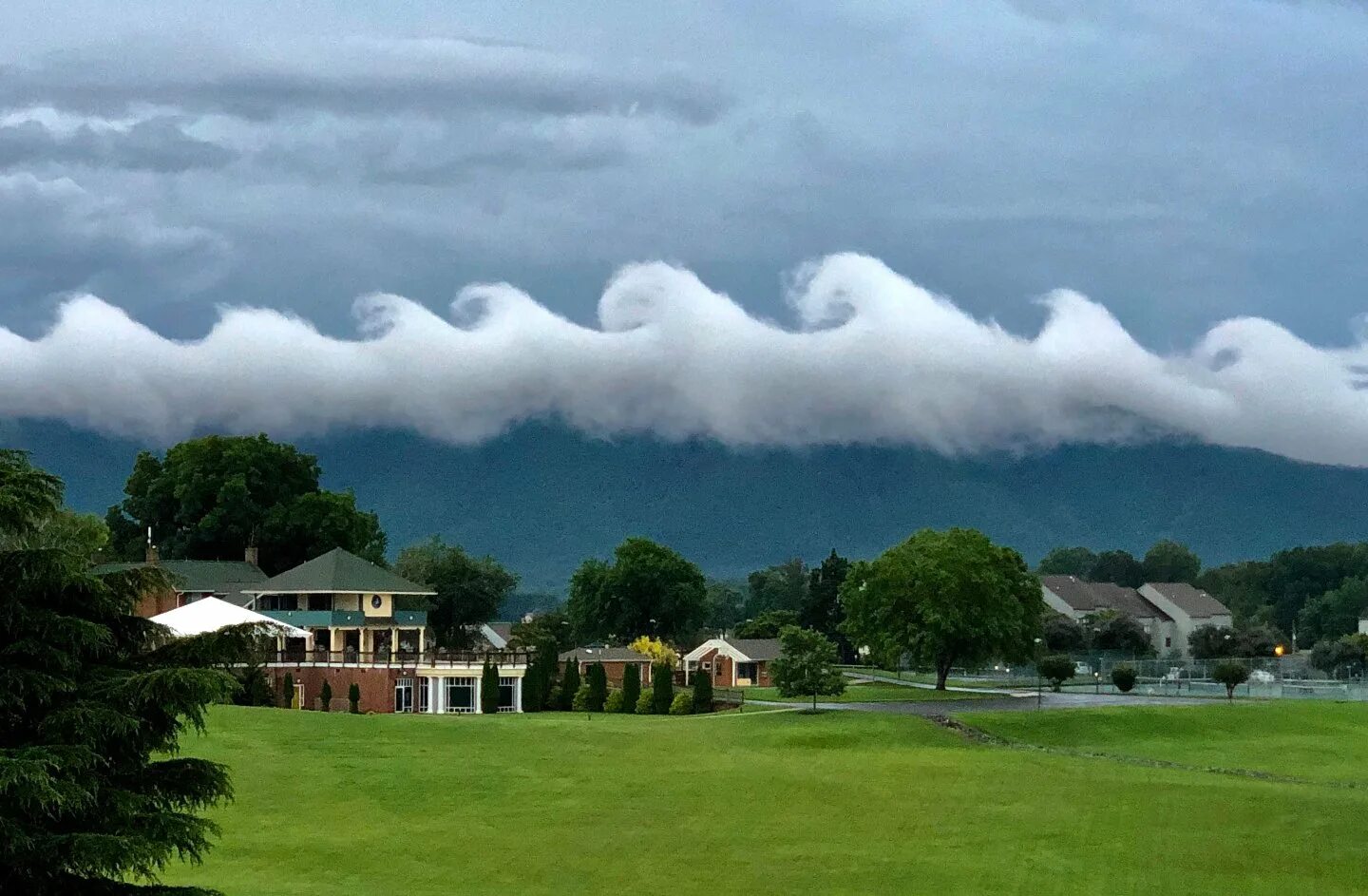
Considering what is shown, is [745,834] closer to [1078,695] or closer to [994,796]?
[994,796]

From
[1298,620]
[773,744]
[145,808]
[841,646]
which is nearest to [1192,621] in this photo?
[1298,620]

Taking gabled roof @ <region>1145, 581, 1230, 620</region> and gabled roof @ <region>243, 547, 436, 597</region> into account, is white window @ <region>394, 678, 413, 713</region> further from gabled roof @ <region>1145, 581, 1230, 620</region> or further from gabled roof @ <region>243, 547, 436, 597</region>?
gabled roof @ <region>1145, 581, 1230, 620</region>

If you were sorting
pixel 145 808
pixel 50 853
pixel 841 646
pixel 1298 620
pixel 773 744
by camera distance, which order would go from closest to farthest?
pixel 50 853 < pixel 145 808 < pixel 773 744 < pixel 841 646 < pixel 1298 620

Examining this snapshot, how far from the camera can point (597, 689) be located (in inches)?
2842

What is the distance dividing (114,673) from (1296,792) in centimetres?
3486

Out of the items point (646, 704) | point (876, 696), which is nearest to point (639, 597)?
point (876, 696)

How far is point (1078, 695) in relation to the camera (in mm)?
81375

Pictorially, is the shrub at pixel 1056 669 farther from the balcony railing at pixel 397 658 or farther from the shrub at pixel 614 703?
the balcony railing at pixel 397 658

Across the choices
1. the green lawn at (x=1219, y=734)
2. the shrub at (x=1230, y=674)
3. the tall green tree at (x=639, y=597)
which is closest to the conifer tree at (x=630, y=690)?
the green lawn at (x=1219, y=734)

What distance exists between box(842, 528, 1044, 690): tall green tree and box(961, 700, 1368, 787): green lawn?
15.6 m

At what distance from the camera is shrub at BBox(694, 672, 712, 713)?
71.2m

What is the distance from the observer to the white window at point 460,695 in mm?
72750

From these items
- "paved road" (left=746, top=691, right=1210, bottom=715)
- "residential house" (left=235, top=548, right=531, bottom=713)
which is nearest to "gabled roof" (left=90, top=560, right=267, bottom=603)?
"residential house" (left=235, top=548, right=531, bottom=713)

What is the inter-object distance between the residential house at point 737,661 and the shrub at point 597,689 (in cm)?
2734
